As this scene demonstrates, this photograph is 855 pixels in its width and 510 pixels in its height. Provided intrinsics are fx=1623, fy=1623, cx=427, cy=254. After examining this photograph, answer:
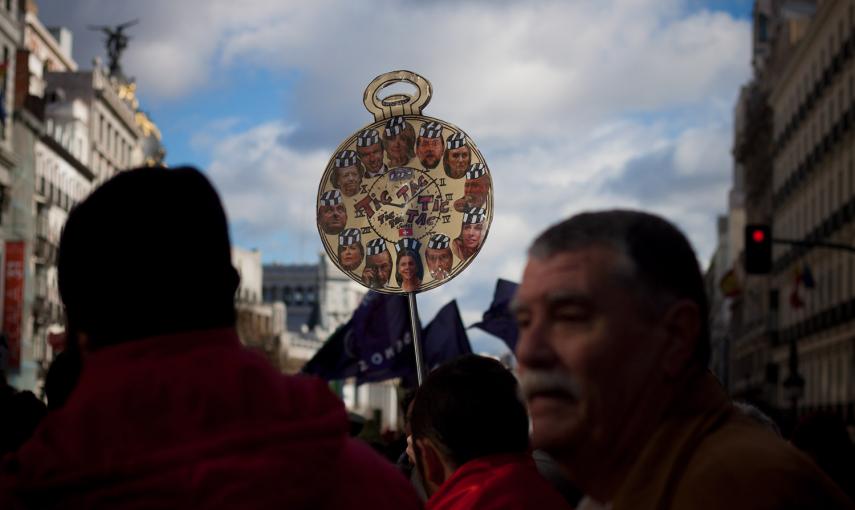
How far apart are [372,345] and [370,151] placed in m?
10.8

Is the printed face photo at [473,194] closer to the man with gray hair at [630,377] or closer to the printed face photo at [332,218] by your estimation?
the printed face photo at [332,218]

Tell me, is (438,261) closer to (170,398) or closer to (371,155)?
(371,155)

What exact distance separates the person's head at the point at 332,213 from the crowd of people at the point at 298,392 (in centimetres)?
406

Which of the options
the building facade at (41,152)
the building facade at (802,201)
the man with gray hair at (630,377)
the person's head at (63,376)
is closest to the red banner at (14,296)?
the building facade at (41,152)

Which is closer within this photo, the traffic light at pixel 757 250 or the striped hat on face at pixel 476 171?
the striped hat on face at pixel 476 171

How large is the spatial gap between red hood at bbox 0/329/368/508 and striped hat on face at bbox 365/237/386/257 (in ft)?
14.3

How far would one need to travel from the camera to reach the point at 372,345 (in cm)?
1788

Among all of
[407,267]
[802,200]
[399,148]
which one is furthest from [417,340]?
[802,200]

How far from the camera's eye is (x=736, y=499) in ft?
8.69

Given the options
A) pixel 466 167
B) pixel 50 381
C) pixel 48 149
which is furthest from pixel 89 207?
pixel 48 149

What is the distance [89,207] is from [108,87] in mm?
78799

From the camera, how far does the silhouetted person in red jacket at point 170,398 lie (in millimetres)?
2727

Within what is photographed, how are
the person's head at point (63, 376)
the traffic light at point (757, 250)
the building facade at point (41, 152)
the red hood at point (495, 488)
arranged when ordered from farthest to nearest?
the building facade at point (41, 152) → the traffic light at point (757, 250) → the red hood at point (495, 488) → the person's head at point (63, 376)

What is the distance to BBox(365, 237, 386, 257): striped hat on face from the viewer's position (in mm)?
7223
